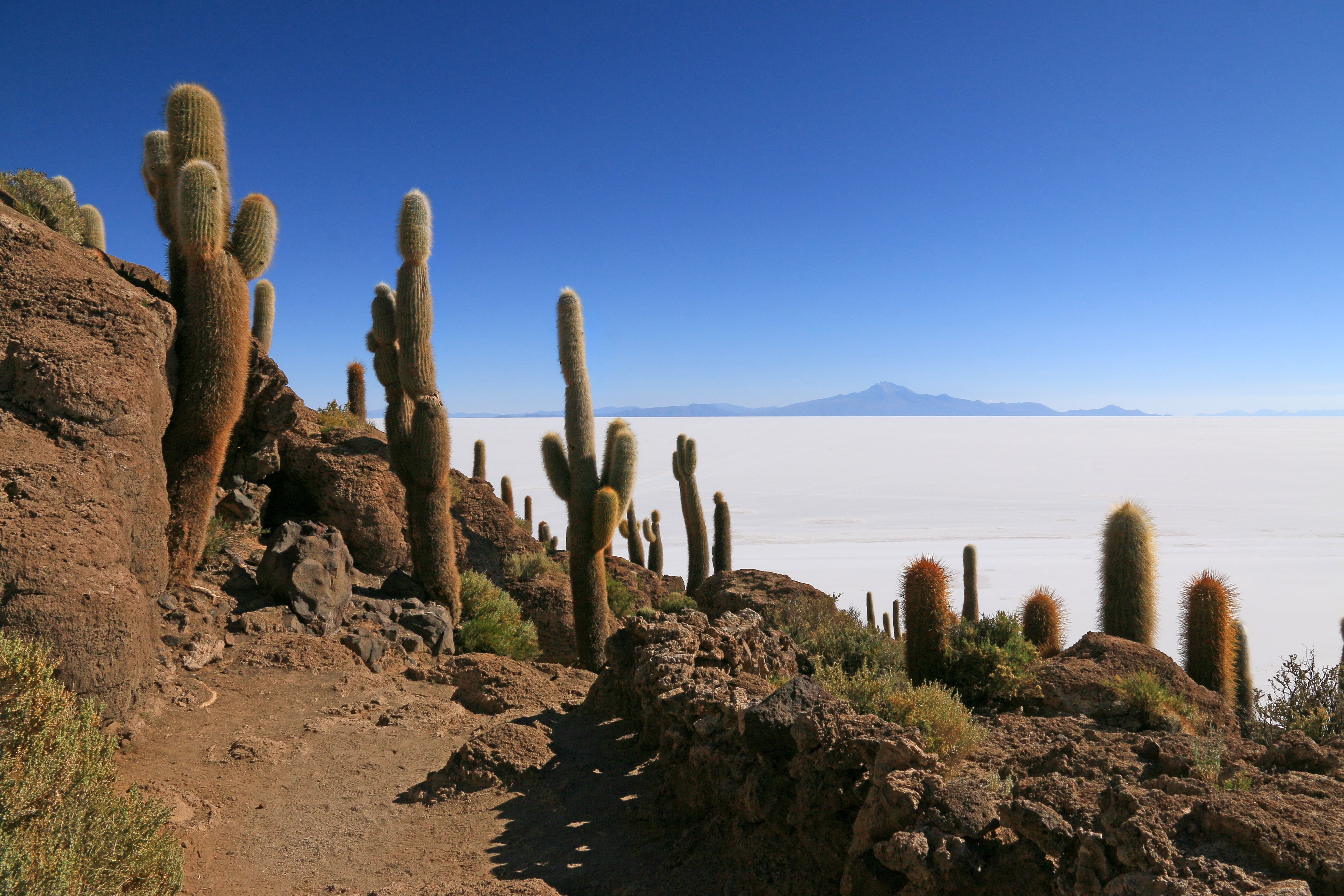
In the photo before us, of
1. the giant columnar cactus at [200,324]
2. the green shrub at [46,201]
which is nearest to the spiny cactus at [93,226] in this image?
the green shrub at [46,201]

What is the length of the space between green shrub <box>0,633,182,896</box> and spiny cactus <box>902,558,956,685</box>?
21.4 feet

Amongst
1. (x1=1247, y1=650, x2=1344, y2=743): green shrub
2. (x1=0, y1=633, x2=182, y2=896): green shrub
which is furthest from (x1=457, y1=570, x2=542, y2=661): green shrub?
(x1=1247, y1=650, x2=1344, y2=743): green shrub

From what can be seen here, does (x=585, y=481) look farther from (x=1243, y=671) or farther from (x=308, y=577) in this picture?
(x=1243, y=671)

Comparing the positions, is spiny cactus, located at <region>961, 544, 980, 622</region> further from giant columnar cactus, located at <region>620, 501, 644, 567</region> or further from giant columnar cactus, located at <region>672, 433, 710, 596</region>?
giant columnar cactus, located at <region>620, 501, 644, 567</region>

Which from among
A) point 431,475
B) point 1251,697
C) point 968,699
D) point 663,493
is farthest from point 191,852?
point 663,493

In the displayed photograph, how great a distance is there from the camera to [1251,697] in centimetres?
970

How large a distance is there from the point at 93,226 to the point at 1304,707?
19309 mm

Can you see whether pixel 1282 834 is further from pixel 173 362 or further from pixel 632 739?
pixel 173 362

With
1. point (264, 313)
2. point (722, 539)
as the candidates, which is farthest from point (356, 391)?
point (722, 539)

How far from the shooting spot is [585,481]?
11156 millimetres

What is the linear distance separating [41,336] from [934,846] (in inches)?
292

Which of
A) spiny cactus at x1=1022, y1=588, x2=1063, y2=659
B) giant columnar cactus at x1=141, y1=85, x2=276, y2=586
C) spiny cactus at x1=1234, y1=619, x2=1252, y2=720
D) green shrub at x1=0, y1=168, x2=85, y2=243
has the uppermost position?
green shrub at x1=0, y1=168, x2=85, y2=243

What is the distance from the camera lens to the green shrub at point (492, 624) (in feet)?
35.5

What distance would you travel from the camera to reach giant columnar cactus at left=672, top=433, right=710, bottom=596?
60.9 ft
